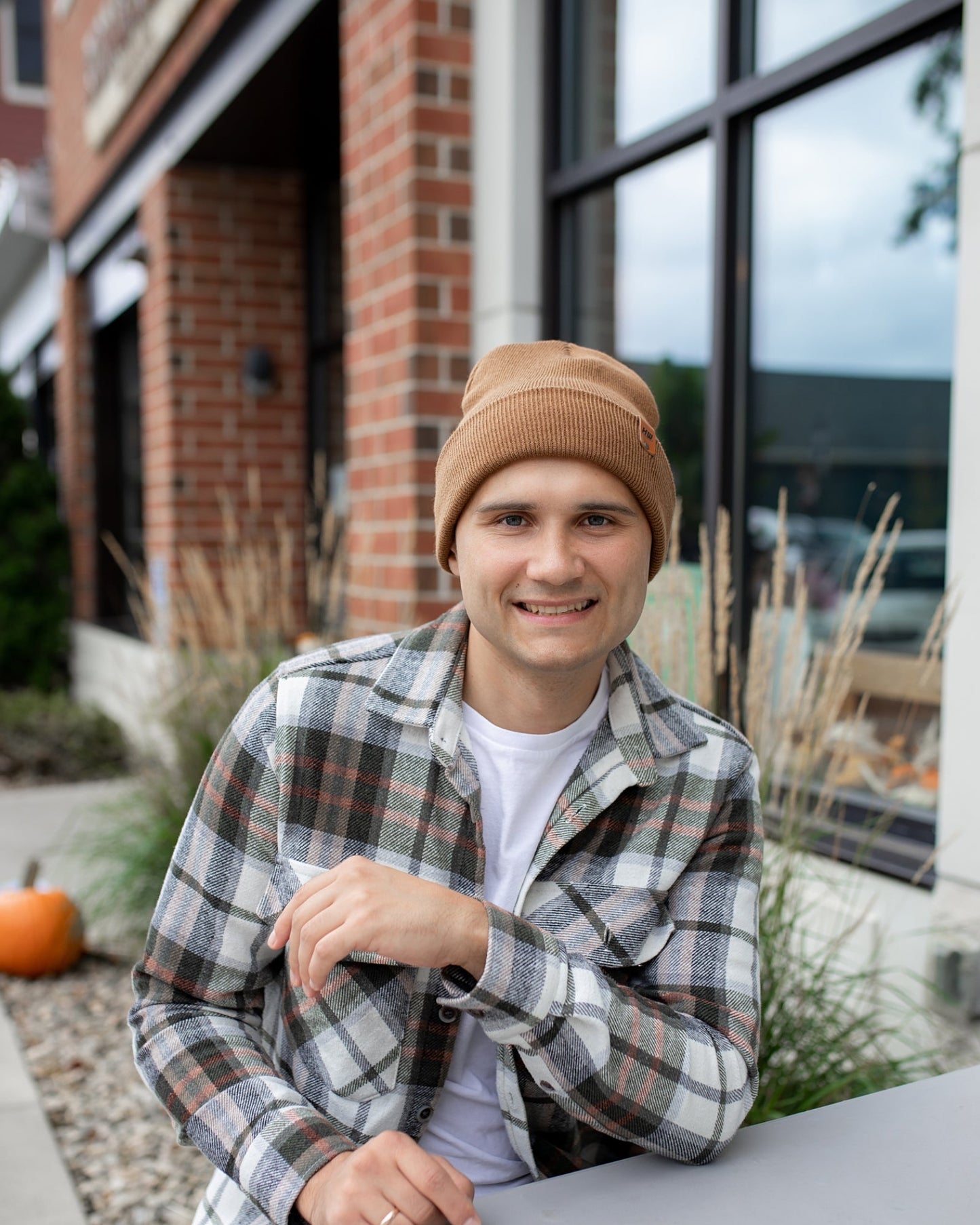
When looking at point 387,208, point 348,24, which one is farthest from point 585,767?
point 348,24

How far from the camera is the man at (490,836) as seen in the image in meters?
1.27

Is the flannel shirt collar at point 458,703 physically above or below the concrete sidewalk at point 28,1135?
above

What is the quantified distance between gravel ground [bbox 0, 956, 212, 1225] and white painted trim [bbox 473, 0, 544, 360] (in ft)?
7.44

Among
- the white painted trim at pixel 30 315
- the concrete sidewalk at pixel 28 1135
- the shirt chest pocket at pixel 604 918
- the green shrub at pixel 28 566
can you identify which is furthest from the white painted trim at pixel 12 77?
the shirt chest pocket at pixel 604 918

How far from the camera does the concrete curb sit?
2275 millimetres

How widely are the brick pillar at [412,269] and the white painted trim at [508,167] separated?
1.9 inches

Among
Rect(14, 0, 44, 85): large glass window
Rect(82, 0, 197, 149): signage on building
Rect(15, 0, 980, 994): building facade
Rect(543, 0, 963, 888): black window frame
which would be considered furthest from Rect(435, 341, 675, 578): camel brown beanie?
Rect(14, 0, 44, 85): large glass window

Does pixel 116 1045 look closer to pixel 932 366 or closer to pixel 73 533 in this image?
pixel 932 366

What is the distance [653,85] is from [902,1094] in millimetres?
3078

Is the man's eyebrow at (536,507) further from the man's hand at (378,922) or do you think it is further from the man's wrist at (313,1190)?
the man's wrist at (313,1190)

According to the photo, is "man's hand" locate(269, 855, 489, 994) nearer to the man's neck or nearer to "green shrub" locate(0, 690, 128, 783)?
the man's neck

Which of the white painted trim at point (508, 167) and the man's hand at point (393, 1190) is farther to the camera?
the white painted trim at point (508, 167)

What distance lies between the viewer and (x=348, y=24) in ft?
13.0

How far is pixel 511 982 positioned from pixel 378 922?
0.48 feet
